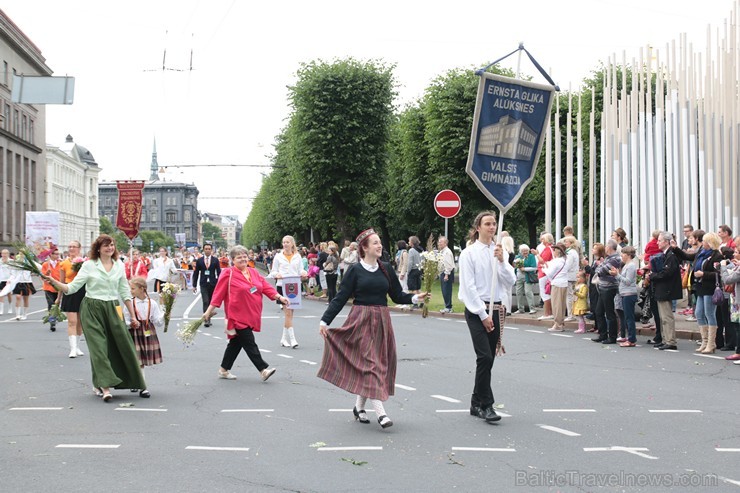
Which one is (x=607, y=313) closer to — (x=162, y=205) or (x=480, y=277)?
(x=480, y=277)

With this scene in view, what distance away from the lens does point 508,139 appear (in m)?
9.45

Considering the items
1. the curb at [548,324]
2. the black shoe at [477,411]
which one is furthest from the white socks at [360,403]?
the curb at [548,324]

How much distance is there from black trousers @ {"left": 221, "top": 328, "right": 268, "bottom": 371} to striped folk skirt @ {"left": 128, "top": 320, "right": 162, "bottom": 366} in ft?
3.30

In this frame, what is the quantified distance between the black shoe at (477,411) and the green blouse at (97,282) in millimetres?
4119

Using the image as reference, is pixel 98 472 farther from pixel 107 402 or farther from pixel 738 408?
pixel 738 408

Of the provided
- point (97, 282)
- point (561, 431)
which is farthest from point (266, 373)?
point (561, 431)

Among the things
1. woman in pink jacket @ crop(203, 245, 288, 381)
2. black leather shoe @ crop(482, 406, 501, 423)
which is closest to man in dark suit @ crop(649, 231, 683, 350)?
woman in pink jacket @ crop(203, 245, 288, 381)

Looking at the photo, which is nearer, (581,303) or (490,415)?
(490,415)

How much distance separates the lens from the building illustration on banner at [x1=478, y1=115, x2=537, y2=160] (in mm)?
9344

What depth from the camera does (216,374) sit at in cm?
1151

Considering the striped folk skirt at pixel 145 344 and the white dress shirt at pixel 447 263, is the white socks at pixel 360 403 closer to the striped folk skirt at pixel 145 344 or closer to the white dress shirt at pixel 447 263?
the striped folk skirt at pixel 145 344

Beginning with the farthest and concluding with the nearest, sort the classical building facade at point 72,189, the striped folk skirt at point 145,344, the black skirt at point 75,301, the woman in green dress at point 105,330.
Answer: the classical building facade at point 72,189, the black skirt at point 75,301, the striped folk skirt at point 145,344, the woman in green dress at point 105,330

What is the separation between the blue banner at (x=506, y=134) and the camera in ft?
30.3

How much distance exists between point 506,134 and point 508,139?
6cm
